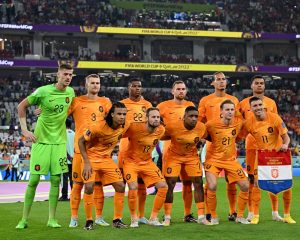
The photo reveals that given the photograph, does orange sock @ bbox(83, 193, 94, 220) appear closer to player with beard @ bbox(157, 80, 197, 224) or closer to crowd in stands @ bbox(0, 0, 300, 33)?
player with beard @ bbox(157, 80, 197, 224)

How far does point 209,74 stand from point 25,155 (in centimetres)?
2586

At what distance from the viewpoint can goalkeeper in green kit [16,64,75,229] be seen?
8984 mm

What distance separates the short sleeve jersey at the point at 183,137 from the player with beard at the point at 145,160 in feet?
0.80

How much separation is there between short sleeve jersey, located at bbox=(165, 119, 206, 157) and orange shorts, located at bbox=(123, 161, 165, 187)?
562 mm

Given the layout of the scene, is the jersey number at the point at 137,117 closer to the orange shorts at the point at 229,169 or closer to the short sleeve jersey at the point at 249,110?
the orange shorts at the point at 229,169

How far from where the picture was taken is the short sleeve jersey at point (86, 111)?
929 cm

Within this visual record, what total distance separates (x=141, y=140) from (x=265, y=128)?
82.6 inches

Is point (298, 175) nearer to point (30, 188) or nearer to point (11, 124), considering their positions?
point (11, 124)

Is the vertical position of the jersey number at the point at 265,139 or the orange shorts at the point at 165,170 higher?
the jersey number at the point at 265,139

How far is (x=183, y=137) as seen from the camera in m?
9.48

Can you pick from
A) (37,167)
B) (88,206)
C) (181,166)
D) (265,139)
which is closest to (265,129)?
(265,139)

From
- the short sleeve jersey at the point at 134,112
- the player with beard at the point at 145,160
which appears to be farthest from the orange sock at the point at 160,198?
the short sleeve jersey at the point at 134,112

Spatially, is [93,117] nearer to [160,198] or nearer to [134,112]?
[134,112]

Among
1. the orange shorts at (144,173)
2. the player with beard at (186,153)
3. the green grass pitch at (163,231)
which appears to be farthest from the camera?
the player with beard at (186,153)
